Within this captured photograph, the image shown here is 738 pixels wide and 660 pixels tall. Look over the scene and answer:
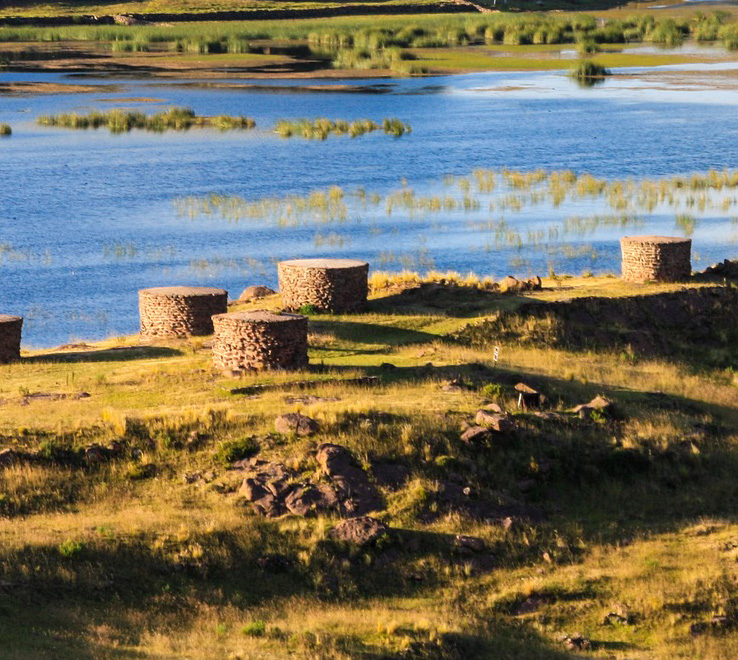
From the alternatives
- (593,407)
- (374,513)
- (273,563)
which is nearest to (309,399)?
(374,513)

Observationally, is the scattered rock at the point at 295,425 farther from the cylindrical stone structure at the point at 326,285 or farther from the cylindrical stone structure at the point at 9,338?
the cylindrical stone structure at the point at 9,338

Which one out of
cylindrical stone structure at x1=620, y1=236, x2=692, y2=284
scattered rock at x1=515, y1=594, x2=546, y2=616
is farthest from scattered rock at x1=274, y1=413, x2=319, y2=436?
cylindrical stone structure at x1=620, y1=236, x2=692, y2=284

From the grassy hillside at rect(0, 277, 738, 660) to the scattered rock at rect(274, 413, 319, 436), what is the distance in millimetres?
270

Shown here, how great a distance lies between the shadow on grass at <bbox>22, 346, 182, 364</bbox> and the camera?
118 ft

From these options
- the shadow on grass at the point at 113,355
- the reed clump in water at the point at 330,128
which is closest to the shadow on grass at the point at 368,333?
the shadow on grass at the point at 113,355

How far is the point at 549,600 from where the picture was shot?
25.1 metres

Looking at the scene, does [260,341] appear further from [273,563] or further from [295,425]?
[273,563]

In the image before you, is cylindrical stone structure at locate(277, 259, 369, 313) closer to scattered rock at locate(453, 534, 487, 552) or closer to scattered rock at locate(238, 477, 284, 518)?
scattered rock at locate(238, 477, 284, 518)

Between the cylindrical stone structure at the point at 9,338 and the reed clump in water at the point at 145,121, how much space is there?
62642 mm

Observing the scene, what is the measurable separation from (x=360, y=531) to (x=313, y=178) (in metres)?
55.1

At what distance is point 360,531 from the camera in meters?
26.2

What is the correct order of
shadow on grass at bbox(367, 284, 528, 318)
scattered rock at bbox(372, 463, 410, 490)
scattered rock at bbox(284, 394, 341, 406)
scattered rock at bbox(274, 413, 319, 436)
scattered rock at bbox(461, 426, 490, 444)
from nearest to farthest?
scattered rock at bbox(372, 463, 410, 490) < scattered rock at bbox(274, 413, 319, 436) < scattered rock at bbox(461, 426, 490, 444) < scattered rock at bbox(284, 394, 341, 406) < shadow on grass at bbox(367, 284, 528, 318)

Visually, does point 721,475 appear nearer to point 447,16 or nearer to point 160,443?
point 160,443

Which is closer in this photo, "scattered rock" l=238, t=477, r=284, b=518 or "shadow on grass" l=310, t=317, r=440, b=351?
"scattered rock" l=238, t=477, r=284, b=518
